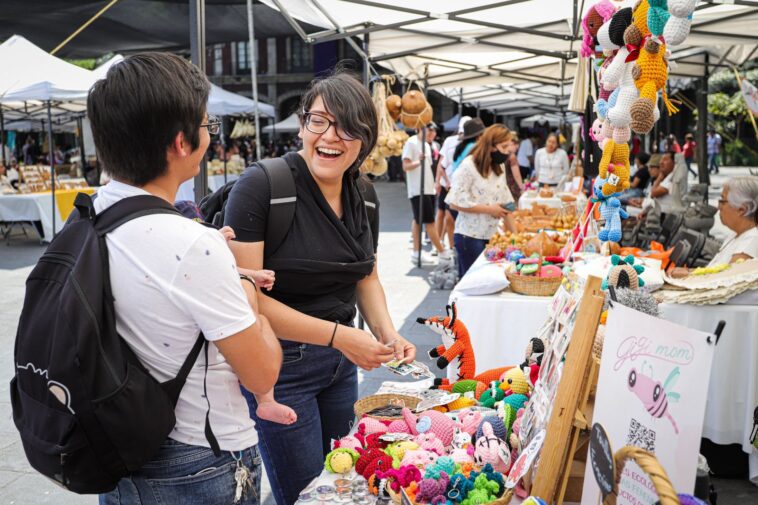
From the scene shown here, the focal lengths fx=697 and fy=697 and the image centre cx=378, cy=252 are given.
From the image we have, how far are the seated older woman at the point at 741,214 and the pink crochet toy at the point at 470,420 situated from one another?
2.56 meters

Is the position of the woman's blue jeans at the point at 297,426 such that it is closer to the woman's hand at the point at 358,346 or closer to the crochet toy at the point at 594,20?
the woman's hand at the point at 358,346

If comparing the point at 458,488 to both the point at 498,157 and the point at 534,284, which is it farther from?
the point at 498,157

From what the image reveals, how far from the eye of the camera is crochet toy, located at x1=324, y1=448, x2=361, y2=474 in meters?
1.92

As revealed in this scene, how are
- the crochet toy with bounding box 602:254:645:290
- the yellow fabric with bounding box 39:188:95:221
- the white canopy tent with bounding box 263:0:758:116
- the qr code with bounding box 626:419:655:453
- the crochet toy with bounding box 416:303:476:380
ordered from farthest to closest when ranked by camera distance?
the yellow fabric with bounding box 39:188:95:221
the white canopy tent with bounding box 263:0:758:116
the crochet toy with bounding box 416:303:476:380
the crochet toy with bounding box 602:254:645:290
the qr code with bounding box 626:419:655:453

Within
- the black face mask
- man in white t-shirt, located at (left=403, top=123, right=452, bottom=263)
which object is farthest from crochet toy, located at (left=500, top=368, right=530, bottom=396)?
man in white t-shirt, located at (left=403, top=123, right=452, bottom=263)

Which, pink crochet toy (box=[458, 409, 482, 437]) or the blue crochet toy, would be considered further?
the blue crochet toy

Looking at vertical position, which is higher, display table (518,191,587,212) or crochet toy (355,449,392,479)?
display table (518,191,587,212)

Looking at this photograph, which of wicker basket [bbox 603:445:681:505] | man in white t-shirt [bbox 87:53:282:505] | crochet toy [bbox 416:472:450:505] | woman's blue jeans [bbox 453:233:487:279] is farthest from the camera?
woman's blue jeans [bbox 453:233:487:279]

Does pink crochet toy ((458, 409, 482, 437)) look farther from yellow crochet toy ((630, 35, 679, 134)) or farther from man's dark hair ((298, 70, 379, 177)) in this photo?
yellow crochet toy ((630, 35, 679, 134))

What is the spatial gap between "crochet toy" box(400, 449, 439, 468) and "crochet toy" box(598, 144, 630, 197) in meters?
1.35

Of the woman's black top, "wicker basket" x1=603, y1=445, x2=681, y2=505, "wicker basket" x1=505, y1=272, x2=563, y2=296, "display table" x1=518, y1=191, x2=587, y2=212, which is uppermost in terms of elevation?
the woman's black top

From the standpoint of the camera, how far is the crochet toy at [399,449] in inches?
77.0

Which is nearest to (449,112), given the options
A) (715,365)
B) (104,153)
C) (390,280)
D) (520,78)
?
(520,78)

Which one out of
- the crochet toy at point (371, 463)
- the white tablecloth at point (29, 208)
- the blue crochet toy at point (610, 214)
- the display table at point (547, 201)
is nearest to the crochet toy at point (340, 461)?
the crochet toy at point (371, 463)
